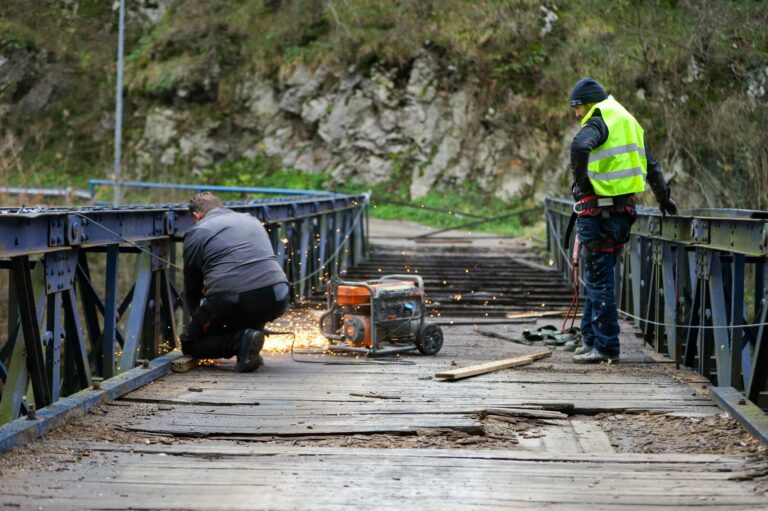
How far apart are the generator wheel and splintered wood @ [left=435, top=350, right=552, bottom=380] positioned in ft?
2.40

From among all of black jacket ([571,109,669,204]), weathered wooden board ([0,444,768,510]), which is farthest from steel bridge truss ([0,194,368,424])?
black jacket ([571,109,669,204])

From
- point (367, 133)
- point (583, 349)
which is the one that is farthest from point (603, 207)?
point (367, 133)

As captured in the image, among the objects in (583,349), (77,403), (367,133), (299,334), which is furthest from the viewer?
(367,133)

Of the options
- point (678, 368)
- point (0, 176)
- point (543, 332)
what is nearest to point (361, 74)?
point (0, 176)

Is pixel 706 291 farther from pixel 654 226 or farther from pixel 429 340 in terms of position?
pixel 429 340

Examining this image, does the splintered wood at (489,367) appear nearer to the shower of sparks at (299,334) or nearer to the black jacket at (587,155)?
the black jacket at (587,155)

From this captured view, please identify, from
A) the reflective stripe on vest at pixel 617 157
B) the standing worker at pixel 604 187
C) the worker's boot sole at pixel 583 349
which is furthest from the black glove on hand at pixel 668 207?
the worker's boot sole at pixel 583 349

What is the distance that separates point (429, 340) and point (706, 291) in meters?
2.47

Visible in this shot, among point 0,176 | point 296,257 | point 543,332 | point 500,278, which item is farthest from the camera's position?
point 0,176

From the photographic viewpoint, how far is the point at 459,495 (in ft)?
15.0

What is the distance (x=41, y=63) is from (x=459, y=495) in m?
35.6

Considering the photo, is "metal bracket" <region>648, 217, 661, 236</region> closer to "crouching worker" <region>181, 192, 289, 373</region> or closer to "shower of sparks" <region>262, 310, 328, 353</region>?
"shower of sparks" <region>262, 310, 328, 353</region>

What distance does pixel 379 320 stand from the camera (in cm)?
914

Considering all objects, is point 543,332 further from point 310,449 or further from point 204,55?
point 204,55
